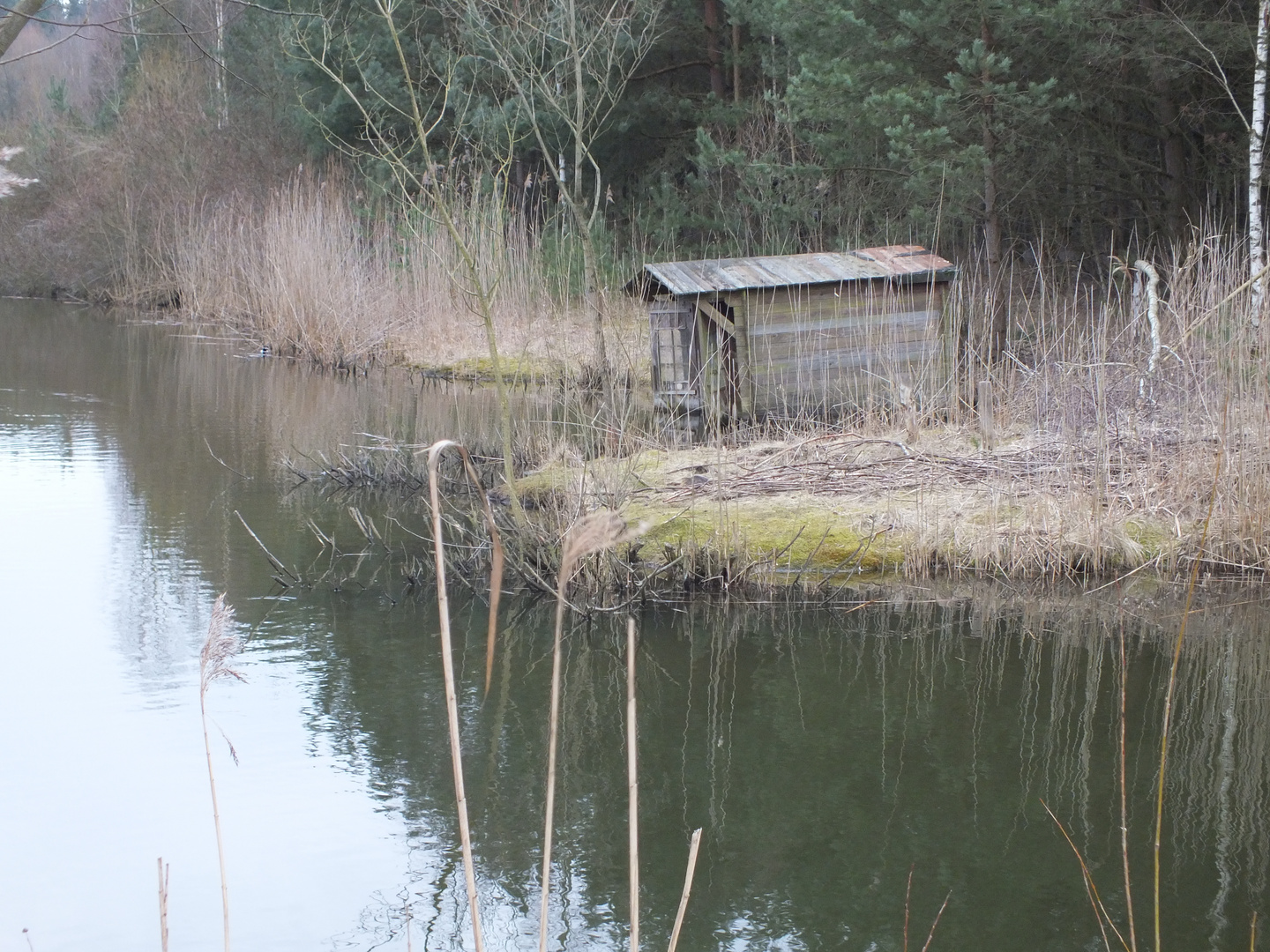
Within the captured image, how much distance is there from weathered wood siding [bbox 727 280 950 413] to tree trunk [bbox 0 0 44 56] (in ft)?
14.3

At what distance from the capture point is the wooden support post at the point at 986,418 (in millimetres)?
6289

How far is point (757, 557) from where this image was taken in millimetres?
5109

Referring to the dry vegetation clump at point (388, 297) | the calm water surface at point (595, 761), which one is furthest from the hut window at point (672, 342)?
the dry vegetation clump at point (388, 297)

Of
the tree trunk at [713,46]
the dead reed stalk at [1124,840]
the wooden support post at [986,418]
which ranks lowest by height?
the dead reed stalk at [1124,840]

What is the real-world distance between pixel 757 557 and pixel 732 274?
8.43 ft

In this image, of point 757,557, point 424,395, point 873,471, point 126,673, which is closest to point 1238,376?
point 873,471

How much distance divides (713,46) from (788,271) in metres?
9.23

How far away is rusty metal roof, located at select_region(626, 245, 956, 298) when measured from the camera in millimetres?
7074

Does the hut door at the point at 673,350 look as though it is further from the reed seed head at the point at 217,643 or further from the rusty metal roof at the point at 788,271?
the reed seed head at the point at 217,643

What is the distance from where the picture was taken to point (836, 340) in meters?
7.30

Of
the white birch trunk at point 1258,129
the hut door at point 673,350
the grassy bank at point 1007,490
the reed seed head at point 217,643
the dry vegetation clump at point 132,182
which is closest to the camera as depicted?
the reed seed head at point 217,643

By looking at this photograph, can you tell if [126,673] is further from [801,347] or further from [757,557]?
[801,347]

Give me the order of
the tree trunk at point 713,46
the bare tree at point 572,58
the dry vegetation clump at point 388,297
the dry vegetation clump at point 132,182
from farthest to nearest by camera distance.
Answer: the dry vegetation clump at point 132,182
the tree trunk at point 713,46
the dry vegetation clump at point 388,297
the bare tree at point 572,58

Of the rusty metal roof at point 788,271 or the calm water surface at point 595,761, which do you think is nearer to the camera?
the calm water surface at point 595,761
